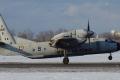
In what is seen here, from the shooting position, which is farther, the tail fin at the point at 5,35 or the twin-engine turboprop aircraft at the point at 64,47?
the tail fin at the point at 5,35

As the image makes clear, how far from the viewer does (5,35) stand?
4453 centimetres

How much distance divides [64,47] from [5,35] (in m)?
7.92

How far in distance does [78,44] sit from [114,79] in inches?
753

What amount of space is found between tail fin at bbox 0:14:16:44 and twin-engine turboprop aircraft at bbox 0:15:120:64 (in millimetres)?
826

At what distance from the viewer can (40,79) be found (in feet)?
74.3

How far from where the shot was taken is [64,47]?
1638 inches

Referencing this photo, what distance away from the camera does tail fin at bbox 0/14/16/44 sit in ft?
144

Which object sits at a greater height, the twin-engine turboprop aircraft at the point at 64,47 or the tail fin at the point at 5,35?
the tail fin at the point at 5,35

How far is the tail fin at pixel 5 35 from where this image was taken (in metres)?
43.8

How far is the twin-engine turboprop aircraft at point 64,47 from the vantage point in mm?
40750

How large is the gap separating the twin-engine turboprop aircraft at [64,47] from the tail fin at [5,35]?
83 centimetres

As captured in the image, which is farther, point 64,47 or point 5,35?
point 5,35

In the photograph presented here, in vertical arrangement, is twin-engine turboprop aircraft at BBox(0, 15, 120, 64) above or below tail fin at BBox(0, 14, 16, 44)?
below

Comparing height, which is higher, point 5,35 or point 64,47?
point 5,35
